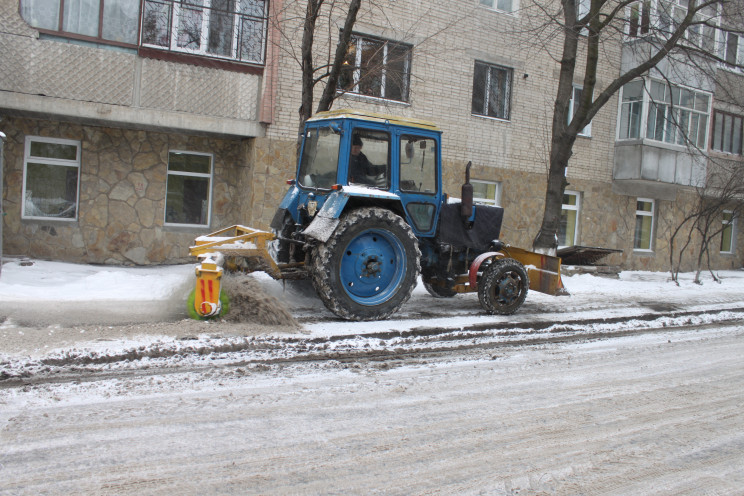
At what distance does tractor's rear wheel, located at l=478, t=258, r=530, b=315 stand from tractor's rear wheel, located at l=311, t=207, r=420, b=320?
1.13m

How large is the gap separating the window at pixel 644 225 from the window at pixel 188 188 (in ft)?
42.7

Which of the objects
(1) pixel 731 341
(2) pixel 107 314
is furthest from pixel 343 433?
(1) pixel 731 341

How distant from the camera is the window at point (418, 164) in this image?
736cm

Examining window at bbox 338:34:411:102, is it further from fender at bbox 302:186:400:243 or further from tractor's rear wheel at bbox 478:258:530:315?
fender at bbox 302:186:400:243

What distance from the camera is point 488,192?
1591cm

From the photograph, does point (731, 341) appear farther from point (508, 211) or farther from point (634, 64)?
point (634, 64)

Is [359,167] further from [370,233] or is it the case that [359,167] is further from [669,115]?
[669,115]

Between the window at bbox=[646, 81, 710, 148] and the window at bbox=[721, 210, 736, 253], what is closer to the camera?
the window at bbox=[646, 81, 710, 148]

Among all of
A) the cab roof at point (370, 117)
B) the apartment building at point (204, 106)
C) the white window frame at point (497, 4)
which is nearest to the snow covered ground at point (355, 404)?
the cab roof at point (370, 117)

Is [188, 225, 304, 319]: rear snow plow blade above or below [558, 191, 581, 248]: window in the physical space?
below

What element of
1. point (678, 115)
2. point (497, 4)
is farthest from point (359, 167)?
point (678, 115)

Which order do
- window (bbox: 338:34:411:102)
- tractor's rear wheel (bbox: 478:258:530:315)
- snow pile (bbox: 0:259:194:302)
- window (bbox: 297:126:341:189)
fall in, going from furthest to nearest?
1. window (bbox: 338:34:411:102)
2. tractor's rear wheel (bbox: 478:258:530:315)
3. snow pile (bbox: 0:259:194:302)
4. window (bbox: 297:126:341:189)

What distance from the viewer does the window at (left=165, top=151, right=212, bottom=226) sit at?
12.9 m

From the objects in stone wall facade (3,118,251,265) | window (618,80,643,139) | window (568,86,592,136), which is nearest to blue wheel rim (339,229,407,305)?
stone wall facade (3,118,251,265)
